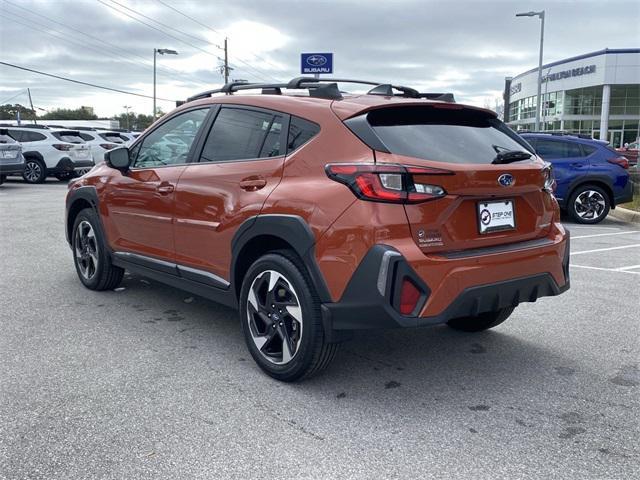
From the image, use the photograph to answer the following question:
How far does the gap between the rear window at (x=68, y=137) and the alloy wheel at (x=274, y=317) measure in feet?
54.5

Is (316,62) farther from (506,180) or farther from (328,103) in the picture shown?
(506,180)

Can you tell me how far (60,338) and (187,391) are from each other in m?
1.39

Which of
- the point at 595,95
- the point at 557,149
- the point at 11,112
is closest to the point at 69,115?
the point at 11,112

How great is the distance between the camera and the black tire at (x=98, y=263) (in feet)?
17.6

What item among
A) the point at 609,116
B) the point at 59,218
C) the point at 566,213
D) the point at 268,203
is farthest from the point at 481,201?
the point at 609,116

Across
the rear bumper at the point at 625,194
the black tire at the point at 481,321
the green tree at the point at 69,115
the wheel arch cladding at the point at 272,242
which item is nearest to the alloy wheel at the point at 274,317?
the wheel arch cladding at the point at 272,242

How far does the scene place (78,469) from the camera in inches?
102

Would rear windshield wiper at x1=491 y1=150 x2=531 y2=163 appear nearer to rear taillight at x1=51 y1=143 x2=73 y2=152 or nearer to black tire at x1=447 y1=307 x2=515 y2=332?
black tire at x1=447 y1=307 x2=515 y2=332

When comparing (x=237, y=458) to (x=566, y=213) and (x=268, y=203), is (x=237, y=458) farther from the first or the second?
(x=566, y=213)

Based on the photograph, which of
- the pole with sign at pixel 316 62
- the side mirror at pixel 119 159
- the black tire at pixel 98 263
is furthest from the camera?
the pole with sign at pixel 316 62

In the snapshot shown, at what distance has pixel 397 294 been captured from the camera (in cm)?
297

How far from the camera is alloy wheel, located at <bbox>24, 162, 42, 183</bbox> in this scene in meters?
18.2

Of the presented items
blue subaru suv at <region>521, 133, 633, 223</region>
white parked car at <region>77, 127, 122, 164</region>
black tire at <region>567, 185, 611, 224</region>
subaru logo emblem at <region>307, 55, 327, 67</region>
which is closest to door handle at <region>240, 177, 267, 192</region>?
blue subaru suv at <region>521, 133, 633, 223</region>

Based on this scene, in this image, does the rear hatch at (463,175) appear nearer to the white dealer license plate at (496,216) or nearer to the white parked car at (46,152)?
the white dealer license plate at (496,216)
